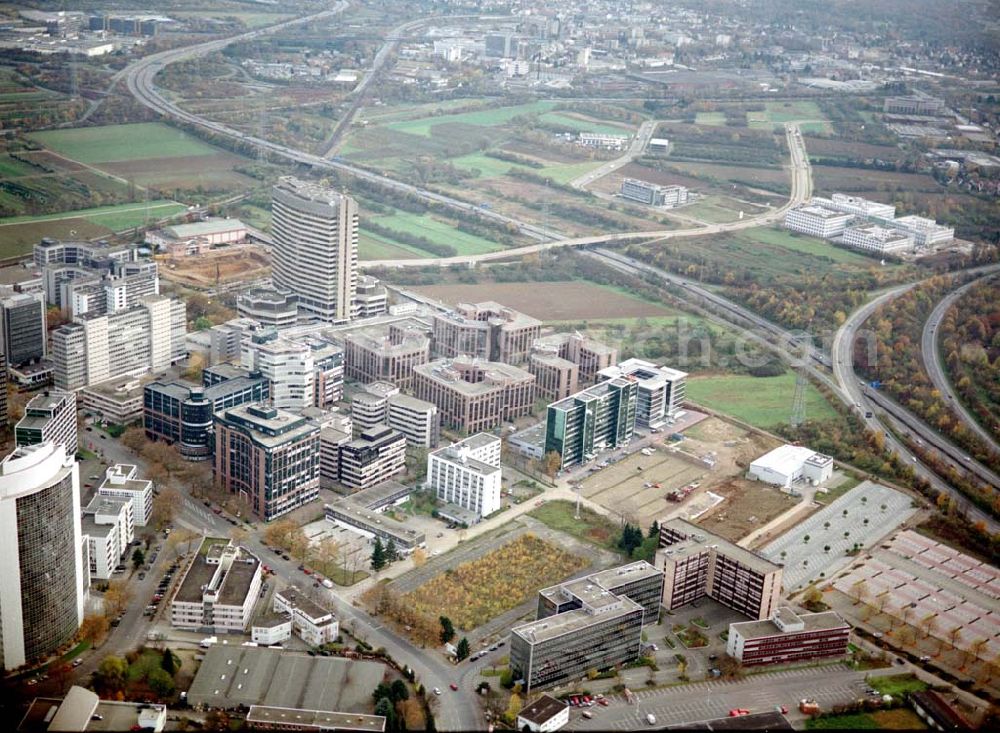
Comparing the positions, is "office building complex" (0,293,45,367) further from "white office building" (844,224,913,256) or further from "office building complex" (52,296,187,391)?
"white office building" (844,224,913,256)

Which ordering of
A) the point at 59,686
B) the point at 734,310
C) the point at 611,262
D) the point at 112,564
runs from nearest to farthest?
the point at 59,686 → the point at 112,564 → the point at 734,310 → the point at 611,262

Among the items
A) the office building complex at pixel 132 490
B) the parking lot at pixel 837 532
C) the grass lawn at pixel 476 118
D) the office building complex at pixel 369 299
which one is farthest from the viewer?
the grass lawn at pixel 476 118

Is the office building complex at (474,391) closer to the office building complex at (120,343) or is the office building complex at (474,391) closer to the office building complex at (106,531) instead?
the office building complex at (120,343)

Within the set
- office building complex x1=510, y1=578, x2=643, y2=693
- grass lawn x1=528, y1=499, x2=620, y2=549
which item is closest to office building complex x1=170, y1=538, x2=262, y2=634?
office building complex x1=510, y1=578, x2=643, y2=693

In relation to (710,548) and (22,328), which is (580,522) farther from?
(22,328)

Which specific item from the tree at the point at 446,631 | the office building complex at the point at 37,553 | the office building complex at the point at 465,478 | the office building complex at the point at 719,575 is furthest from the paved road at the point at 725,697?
the office building complex at the point at 37,553

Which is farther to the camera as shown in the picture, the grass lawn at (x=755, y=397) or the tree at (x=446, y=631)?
the grass lawn at (x=755, y=397)

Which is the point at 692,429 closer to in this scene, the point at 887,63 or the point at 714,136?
the point at 714,136

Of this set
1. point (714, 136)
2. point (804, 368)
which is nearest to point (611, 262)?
point (804, 368)
